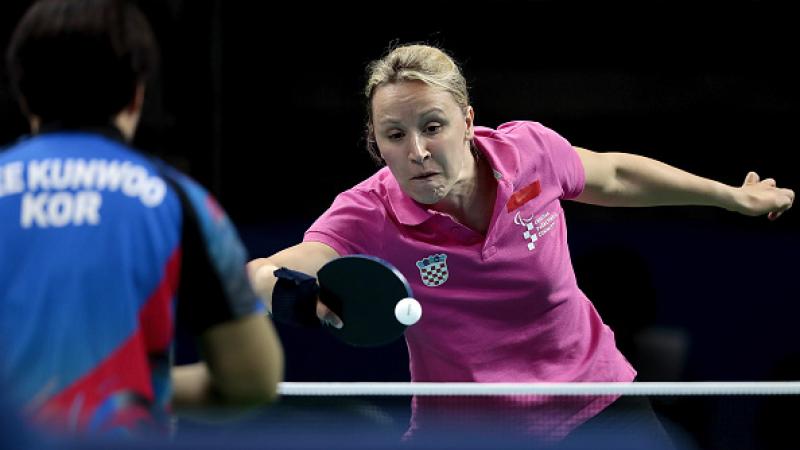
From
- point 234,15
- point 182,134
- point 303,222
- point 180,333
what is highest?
point 234,15

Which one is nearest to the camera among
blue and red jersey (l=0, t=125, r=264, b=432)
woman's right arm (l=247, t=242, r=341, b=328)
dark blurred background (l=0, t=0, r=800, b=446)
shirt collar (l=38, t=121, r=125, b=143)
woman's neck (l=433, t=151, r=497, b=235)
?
blue and red jersey (l=0, t=125, r=264, b=432)

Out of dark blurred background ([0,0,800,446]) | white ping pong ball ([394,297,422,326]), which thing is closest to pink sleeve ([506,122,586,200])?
white ping pong ball ([394,297,422,326])

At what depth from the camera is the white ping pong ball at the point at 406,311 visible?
2867 millimetres

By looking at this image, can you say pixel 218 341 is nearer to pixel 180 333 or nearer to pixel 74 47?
pixel 74 47

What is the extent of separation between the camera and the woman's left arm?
3783mm

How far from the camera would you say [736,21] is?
6660mm

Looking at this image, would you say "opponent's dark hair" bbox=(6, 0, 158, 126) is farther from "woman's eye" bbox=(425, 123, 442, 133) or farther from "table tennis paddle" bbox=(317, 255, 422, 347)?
"woman's eye" bbox=(425, 123, 442, 133)

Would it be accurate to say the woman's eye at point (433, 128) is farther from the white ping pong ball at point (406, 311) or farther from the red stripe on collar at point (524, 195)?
the white ping pong ball at point (406, 311)

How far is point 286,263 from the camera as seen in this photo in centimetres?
332

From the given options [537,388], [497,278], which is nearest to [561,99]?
[497,278]

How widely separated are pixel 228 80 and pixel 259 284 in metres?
3.61

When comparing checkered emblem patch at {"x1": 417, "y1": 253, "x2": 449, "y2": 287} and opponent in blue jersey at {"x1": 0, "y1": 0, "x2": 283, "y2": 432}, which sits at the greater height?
opponent in blue jersey at {"x1": 0, "y1": 0, "x2": 283, "y2": 432}

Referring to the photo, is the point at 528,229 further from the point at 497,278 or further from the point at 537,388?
the point at 537,388

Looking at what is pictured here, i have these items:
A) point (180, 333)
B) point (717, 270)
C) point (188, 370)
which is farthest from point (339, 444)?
point (717, 270)
